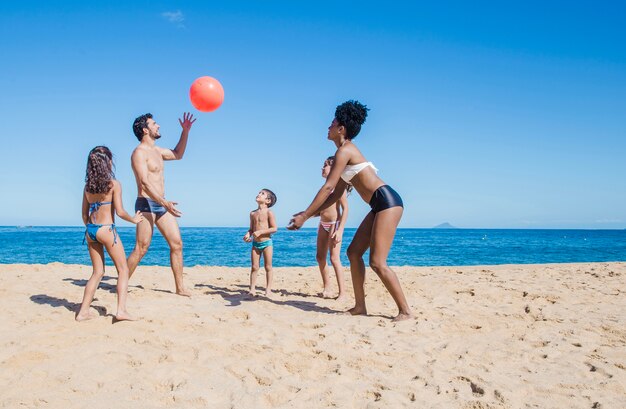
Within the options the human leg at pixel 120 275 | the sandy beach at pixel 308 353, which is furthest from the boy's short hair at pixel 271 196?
the human leg at pixel 120 275

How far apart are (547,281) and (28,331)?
7.70m

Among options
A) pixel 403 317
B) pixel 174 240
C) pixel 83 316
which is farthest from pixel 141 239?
pixel 403 317

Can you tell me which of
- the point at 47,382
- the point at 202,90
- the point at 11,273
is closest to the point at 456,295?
the point at 202,90

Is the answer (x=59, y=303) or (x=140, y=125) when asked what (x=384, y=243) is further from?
(x=59, y=303)

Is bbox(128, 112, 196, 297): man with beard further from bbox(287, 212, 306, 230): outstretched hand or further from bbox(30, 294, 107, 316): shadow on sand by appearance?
bbox(287, 212, 306, 230): outstretched hand

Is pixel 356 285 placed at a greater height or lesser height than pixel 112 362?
greater

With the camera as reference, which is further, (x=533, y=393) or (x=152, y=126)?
(x=152, y=126)

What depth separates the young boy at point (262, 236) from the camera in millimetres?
6660

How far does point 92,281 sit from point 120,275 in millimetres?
292

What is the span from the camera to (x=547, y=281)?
7.80 metres

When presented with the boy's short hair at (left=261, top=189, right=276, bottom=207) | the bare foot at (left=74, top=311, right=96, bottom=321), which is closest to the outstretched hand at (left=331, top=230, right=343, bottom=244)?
the boy's short hair at (left=261, top=189, right=276, bottom=207)

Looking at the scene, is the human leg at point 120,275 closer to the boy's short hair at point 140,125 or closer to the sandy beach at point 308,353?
the sandy beach at point 308,353

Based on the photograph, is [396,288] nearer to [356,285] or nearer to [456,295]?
[356,285]

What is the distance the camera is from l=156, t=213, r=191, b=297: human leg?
6090 millimetres
